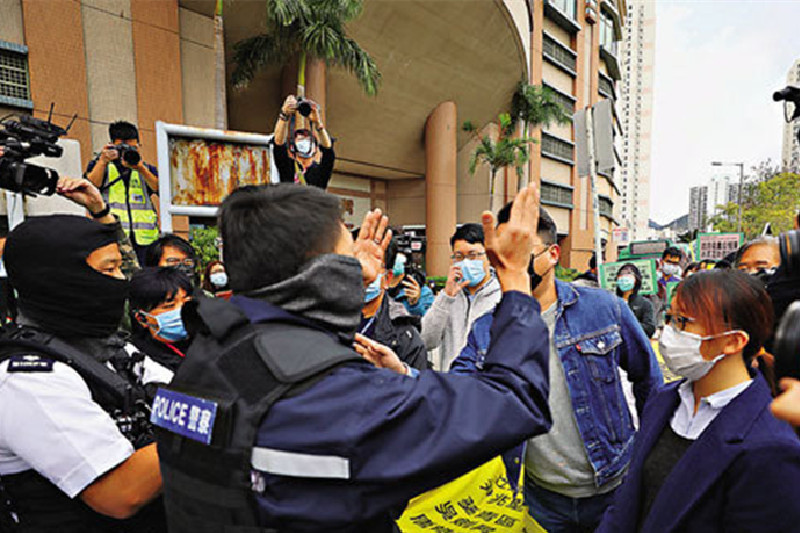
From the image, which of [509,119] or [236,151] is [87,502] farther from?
[509,119]

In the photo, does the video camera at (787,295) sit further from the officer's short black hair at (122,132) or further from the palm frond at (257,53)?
the palm frond at (257,53)

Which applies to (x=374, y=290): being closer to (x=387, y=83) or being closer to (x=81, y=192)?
(x=81, y=192)

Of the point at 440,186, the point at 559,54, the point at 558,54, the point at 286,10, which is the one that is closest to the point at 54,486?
the point at 286,10

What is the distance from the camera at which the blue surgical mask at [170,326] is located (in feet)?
8.28

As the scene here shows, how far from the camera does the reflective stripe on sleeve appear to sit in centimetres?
87

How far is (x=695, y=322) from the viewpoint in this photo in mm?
1596

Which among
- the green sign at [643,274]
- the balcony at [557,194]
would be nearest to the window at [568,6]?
the balcony at [557,194]

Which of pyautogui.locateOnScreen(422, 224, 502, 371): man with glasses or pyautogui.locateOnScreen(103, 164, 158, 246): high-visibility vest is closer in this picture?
pyautogui.locateOnScreen(422, 224, 502, 371): man with glasses

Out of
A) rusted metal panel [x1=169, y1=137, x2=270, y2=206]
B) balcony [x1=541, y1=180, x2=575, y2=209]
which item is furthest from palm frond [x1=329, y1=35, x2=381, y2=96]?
balcony [x1=541, y1=180, x2=575, y2=209]

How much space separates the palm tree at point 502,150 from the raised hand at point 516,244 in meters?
22.6

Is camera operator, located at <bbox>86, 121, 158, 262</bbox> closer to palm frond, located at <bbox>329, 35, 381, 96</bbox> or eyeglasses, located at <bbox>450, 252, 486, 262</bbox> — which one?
eyeglasses, located at <bbox>450, 252, 486, 262</bbox>

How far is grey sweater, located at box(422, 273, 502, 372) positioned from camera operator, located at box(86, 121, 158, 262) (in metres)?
3.07

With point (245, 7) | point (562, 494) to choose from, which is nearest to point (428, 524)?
point (562, 494)

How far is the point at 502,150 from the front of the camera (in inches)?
888
